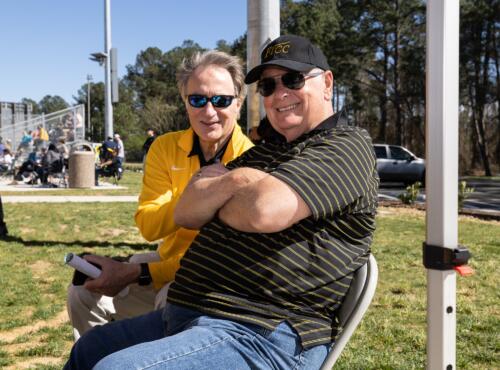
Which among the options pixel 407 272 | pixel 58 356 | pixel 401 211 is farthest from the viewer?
pixel 401 211

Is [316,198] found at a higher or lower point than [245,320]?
higher

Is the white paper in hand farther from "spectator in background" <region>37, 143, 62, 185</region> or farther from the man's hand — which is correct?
"spectator in background" <region>37, 143, 62, 185</region>

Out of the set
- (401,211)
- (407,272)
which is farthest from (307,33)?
(407,272)

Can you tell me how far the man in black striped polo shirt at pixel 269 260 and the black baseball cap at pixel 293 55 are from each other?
27 cm

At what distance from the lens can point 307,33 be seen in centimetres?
3831

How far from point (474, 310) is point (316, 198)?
388 cm

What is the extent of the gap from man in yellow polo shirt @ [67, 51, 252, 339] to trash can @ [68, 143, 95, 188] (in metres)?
15.5

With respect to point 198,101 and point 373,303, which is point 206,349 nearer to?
point 198,101

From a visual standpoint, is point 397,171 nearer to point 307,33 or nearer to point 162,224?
point 307,33

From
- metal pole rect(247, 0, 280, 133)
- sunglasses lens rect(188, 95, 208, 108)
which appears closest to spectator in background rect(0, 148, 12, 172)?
metal pole rect(247, 0, 280, 133)

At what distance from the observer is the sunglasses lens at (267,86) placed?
220 cm

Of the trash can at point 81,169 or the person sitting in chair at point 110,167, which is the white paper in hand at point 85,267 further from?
the person sitting in chair at point 110,167

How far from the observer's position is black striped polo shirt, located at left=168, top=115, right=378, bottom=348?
1.79m

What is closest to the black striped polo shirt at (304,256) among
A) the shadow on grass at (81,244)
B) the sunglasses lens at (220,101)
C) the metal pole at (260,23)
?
the sunglasses lens at (220,101)
